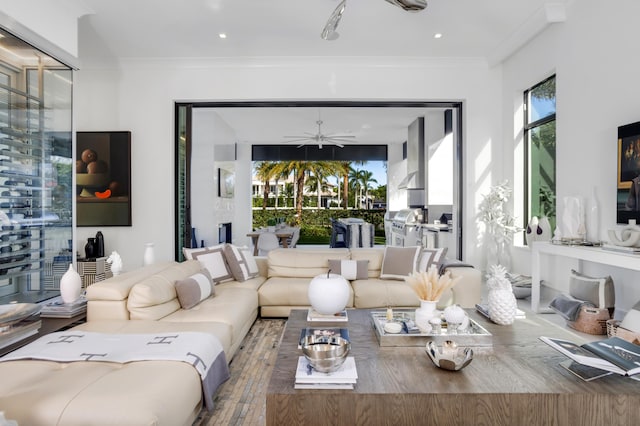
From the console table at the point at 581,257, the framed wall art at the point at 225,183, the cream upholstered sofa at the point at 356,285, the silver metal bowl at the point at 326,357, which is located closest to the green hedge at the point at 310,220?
the framed wall art at the point at 225,183

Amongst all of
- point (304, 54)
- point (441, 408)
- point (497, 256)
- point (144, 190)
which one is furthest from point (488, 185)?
point (144, 190)

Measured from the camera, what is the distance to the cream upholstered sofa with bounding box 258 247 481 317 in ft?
12.2

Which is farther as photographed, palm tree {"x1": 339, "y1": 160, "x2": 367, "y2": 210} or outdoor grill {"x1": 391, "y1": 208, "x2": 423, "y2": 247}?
palm tree {"x1": 339, "y1": 160, "x2": 367, "y2": 210}

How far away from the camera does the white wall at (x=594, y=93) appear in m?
3.05

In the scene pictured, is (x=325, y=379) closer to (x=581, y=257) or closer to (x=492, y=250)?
(x=581, y=257)

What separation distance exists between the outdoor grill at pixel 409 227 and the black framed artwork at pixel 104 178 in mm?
4889

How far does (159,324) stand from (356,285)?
2.01m

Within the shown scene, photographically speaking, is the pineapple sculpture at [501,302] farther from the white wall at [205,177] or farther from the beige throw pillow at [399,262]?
the white wall at [205,177]

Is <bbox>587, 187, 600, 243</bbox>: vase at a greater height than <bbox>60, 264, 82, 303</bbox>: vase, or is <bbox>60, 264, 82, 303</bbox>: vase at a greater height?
<bbox>587, 187, 600, 243</bbox>: vase

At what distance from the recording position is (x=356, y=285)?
3.90 m

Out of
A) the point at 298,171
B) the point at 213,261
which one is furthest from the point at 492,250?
the point at 298,171

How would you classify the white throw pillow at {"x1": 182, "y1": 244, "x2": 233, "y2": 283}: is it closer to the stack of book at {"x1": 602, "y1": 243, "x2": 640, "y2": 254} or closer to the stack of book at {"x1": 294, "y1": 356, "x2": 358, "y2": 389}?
the stack of book at {"x1": 294, "y1": 356, "x2": 358, "y2": 389}

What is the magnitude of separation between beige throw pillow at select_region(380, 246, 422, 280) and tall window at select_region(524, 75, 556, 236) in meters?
1.63

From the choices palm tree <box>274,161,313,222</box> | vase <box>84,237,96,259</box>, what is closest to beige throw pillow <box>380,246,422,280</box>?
vase <box>84,237,96,259</box>
